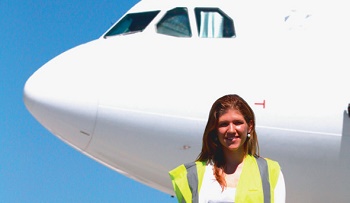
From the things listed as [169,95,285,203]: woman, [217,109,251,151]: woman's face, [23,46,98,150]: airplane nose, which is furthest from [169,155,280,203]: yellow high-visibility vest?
[23,46,98,150]: airplane nose

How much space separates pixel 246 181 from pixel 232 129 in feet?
0.84

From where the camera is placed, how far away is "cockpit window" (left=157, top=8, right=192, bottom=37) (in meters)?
9.60

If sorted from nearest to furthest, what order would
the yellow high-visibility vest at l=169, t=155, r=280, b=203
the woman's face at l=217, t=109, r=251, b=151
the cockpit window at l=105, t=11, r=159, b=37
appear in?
the yellow high-visibility vest at l=169, t=155, r=280, b=203, the woman's face at l=217, t=109, r=251, b=151, the cockpit window at l=105, t=11, r=159, b=37

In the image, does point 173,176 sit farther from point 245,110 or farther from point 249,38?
point 249,38

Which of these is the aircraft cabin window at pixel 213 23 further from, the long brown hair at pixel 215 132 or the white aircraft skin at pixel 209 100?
the long brown hair at pixel 215 132

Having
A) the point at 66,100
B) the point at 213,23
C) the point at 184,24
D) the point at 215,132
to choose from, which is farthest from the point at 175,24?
the point at 215,132

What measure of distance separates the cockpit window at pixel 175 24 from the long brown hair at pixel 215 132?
259 inches

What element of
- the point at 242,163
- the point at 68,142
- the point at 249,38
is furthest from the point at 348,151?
the point at 242,163

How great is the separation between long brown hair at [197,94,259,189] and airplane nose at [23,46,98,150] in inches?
220

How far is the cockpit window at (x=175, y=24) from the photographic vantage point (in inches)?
378

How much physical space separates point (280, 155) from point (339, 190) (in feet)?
3.16

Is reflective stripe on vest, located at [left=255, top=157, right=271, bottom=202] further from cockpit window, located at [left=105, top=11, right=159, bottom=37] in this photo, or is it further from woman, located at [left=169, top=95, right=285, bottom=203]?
cockpit window, located at [left=105, top=11, right=159, bottom=37]

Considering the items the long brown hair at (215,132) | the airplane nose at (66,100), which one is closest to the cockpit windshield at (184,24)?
the airplane nose at (66,100)

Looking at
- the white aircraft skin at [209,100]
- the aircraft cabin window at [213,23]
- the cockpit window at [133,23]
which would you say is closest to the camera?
the white aircraft skin at [209,100]
